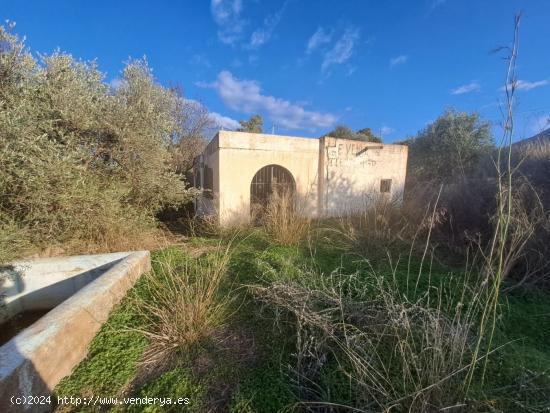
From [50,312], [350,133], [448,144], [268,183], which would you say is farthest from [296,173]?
[350,133]

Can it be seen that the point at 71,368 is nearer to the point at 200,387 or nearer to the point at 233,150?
the point at 200,387

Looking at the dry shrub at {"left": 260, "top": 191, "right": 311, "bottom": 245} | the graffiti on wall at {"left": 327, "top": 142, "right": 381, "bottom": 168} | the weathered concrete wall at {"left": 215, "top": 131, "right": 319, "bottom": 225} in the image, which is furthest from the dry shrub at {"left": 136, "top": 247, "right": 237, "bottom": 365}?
the graffiti on wall at {"left": 327, "top": 142, "right": 381, "bottom": 168}

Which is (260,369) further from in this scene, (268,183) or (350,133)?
(350,133)

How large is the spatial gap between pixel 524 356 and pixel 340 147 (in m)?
7.40

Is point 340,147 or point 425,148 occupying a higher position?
point 425,148

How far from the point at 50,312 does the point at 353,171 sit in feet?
28.7

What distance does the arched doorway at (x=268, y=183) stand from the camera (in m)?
8.30

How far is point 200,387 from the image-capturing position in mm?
2102

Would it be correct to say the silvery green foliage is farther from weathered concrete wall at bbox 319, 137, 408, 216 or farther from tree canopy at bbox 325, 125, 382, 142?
tree canopy at bbox 325, 125, 382, 142

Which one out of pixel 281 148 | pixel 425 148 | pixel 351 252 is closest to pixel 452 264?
pixel 351 252

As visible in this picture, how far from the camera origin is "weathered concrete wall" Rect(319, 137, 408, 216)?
8.67m

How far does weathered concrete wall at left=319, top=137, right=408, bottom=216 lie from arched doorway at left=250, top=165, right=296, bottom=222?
1202 millimetres

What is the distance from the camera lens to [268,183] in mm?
8500

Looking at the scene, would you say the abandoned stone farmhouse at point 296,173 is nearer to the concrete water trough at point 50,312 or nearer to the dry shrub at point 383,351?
the concrete water trough at point 50,312
